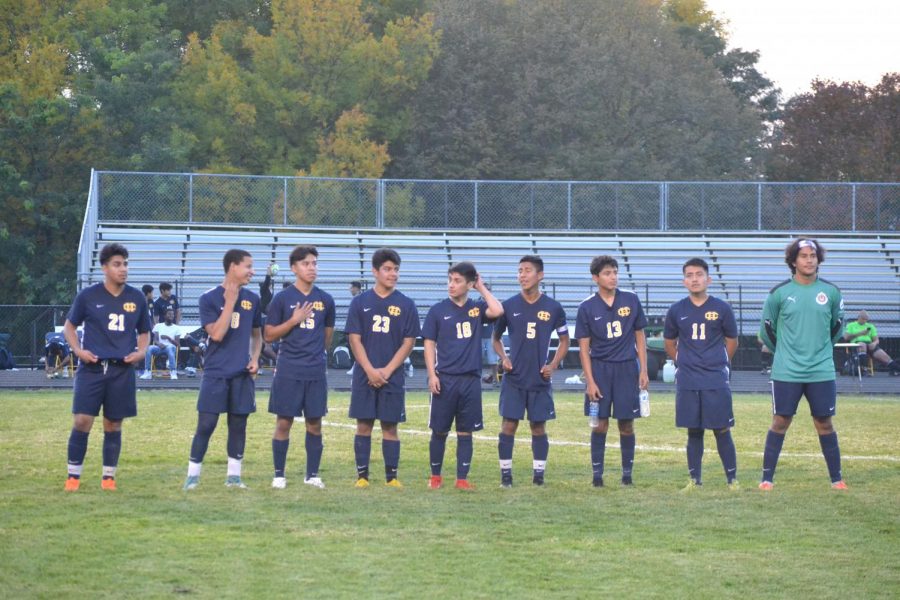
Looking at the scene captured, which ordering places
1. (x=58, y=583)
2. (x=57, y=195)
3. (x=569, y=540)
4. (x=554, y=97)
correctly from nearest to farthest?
(x=58, y=583)
(x=569, y=540)
(x=57, y=195)
(x=554, y=97)

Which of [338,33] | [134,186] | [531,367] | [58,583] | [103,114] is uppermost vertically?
[338,33]

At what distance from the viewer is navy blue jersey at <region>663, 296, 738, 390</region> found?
35.9 feet

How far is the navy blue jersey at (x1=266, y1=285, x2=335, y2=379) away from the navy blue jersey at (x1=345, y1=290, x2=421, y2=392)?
0.85 feet

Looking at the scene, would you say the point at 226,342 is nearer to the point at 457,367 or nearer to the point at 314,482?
the point at 314,482

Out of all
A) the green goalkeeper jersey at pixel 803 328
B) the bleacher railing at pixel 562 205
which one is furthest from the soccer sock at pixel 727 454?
the bleacher railing at pixel 562 205

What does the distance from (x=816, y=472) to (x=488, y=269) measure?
20.6 m

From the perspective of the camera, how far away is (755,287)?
31500 mm

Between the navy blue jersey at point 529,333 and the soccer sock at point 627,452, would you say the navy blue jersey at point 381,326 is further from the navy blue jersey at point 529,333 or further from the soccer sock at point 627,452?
the soccer sock at point 627,452

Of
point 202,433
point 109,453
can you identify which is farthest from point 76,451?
point 202,433

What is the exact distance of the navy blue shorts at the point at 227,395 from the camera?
10414 mm

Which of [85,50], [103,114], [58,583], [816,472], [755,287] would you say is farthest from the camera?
[85,50]

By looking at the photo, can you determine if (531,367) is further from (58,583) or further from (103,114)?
(103,114)

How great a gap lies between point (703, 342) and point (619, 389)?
83cm

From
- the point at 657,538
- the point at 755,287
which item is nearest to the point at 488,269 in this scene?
the point at 755,287
